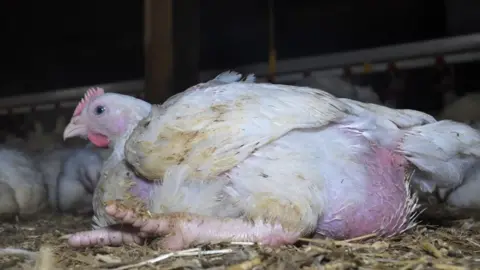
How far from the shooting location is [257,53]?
6.14 metres

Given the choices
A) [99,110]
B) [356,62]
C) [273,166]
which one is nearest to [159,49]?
[99,110]

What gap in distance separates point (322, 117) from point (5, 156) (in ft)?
9.16

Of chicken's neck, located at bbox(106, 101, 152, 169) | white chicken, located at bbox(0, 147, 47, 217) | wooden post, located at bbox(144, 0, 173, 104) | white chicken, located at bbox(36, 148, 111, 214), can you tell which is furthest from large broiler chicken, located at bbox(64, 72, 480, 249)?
white chicken, located at bbox(36, 148, 111, 214)

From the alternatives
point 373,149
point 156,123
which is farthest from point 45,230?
point 373,149

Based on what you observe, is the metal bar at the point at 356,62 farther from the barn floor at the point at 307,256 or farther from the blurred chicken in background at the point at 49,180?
the barn floor at the point at 307,256

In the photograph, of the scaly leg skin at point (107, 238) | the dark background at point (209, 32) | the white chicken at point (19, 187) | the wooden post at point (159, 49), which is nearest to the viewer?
the scaly leg skin at point (107, 238)

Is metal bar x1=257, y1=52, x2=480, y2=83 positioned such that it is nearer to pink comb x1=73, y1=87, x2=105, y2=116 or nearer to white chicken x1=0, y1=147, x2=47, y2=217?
white chicken x1=0, y1=147, x2=47, y2=217

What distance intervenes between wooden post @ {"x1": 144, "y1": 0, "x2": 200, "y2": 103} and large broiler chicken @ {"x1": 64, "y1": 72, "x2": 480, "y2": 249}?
1.04 m

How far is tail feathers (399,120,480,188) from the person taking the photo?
7.35 ft

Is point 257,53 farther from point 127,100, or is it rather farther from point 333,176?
point 333,176

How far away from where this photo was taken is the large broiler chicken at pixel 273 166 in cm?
194

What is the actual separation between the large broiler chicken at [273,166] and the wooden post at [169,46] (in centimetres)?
104

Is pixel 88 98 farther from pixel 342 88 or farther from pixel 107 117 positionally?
pixel 342 88

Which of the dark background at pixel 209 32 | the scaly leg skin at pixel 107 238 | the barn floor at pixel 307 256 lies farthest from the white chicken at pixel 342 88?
the scaly leg skin at pixel 107 238
